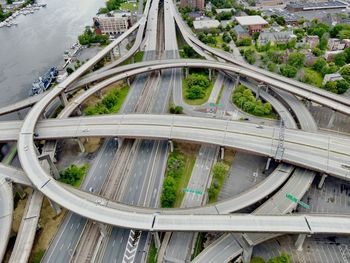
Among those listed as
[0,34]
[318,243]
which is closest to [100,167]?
[318,243]

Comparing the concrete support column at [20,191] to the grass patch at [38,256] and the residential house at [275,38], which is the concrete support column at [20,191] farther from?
the residential house at [275,38]

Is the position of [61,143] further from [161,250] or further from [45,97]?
[161,250]

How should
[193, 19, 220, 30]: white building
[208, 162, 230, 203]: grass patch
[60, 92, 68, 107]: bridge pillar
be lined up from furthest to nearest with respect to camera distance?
[193, 19, 220, 30]: white building → [60, 92, 68, 107]: bridge pillar → [208, 162, 230, 203]: grass patch

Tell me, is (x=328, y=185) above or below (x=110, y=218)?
below

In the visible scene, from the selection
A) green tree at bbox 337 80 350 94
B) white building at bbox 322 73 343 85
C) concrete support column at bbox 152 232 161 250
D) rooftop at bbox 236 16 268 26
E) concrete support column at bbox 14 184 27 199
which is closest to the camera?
concrete support column at bbox 152 232 161 250

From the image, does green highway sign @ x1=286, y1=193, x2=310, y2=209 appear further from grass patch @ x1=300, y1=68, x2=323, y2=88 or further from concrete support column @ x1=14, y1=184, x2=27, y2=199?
concrete support column @ x1=14, y1=184, x2=27, y2=199

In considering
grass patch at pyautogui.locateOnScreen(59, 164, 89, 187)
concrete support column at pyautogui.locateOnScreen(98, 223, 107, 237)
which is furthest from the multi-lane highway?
grass patch at pyautogui.locateOnScreen(59, 164, 89, 187)
